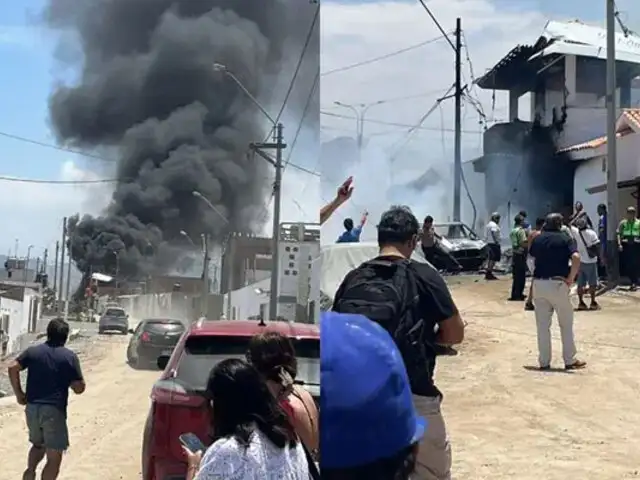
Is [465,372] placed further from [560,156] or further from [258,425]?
[258,425]

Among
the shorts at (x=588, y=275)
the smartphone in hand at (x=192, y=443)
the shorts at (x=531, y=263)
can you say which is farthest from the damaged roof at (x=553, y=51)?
the shorts at (x=588, y=275)

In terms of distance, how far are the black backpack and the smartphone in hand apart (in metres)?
0.39

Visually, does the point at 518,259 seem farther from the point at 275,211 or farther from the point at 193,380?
the point at 193,380

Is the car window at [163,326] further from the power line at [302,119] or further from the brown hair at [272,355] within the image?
the power line at [302,119]

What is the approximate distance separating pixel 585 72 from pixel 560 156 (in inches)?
9.9

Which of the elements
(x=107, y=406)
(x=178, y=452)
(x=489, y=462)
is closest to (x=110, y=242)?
(x=107, y=406)

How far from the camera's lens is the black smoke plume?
7.54 ft

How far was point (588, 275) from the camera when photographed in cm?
411

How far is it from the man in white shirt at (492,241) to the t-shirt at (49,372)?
3.94 ft

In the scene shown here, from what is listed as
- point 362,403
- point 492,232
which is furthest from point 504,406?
point 362,403

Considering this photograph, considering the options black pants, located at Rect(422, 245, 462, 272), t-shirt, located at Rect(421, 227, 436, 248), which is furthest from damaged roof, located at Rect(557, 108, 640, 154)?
t-shirt, located at Rect(421, 227, 436, 248)

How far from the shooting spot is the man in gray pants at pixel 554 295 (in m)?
3.63

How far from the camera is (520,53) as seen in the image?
7.76 ft

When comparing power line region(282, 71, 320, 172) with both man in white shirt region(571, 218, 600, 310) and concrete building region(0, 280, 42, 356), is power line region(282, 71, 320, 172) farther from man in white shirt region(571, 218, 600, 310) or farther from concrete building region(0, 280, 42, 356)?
man in white shirt region(571, 218, 600, 310)
